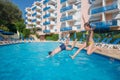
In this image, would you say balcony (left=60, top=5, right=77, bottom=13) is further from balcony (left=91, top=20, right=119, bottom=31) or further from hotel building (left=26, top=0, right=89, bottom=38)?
balcony (left=91, top=20, right=119, bottom=31)

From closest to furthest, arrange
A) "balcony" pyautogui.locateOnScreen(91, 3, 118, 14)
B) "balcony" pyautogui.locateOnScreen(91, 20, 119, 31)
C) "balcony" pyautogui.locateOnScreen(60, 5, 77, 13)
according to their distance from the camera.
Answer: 1. "balcony" pyautogui.locateOnScreen(91, 20, 119, 31)
2. "balcony" pyautogui.locateOnScreen(91, 3, 118, 14)
3. "balcony" pyautogui.locateOnScreen(60, 5, 77, 13)

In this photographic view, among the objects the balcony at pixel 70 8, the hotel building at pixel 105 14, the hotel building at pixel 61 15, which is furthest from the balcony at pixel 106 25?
the balcony at pixel 70 8

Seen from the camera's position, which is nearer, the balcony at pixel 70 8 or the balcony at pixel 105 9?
the balcony at pixel 105 9

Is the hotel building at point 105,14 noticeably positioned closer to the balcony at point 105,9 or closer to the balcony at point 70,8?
the balcony at point 105,9

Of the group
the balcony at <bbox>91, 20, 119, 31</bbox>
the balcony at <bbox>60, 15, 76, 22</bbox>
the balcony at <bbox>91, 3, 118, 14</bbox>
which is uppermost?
the balcony at <bbox>91, 3, 118, 14</bbox>

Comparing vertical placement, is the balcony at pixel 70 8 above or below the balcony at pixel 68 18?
above

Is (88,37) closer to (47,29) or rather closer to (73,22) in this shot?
(73,22)

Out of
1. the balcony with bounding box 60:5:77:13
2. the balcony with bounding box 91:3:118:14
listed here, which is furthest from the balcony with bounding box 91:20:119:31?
the balcony with bounding box 60:5:77:13

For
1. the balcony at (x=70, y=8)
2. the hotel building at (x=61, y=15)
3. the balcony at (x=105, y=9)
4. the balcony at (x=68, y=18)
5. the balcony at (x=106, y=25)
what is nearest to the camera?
the balcony at (x=106, y=25)

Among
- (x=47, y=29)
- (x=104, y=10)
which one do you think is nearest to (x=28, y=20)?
(x=47, y=29)

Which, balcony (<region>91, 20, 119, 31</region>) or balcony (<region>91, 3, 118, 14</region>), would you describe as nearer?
balcony (<region>91, 20, 119, 31</region>)

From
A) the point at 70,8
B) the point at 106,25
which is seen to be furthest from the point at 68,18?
the point at 106,25

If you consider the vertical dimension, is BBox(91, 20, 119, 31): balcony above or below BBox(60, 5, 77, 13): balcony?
below

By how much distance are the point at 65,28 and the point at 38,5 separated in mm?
28812
